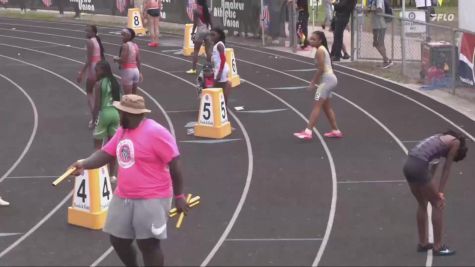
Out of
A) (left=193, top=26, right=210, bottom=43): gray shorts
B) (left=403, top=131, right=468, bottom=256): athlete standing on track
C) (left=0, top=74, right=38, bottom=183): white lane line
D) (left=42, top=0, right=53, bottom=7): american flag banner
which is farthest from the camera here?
(left=42, top=0, right=53, bottom=7): american flag banner

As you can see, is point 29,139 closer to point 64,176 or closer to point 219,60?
point 219,60

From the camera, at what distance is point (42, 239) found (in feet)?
29.9

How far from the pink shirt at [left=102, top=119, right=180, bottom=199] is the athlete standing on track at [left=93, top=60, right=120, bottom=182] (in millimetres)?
4163

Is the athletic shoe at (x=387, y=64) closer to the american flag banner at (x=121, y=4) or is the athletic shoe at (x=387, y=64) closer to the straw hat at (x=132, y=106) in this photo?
the straw hat at (x=132, y=106)

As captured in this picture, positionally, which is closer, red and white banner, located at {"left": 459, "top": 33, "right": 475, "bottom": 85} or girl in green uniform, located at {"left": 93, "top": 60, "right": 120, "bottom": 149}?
girl in green uniform, located at {"left": 93, "top": 60, "right": 120, "bottom": 149}

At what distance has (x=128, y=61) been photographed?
14.2m

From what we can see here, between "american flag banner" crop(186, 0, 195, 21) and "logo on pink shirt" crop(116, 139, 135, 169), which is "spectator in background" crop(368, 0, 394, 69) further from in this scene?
"logo on pink shirt" crop(116, 139, 135, 169)

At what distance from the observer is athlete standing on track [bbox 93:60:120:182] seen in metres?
10.8

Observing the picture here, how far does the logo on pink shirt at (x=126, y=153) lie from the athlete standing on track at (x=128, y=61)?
7499 millimetres

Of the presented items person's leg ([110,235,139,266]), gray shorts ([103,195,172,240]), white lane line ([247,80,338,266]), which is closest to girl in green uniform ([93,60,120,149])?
white lane line ([247,80,338,266])

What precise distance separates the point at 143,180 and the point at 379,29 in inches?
571

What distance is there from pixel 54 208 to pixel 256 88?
28.3 feet

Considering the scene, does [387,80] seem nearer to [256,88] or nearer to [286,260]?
[256,88]

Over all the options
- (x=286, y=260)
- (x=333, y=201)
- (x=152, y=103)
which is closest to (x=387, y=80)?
(x=152, y=103)
